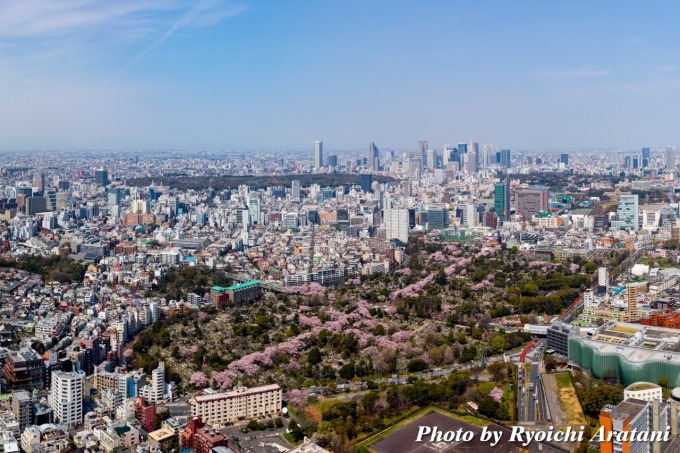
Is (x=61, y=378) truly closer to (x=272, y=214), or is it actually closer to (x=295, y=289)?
(x=295, y=289)

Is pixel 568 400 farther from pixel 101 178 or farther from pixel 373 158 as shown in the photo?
pixel 373 158

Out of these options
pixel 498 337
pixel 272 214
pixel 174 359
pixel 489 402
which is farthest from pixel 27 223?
pixel 489 402

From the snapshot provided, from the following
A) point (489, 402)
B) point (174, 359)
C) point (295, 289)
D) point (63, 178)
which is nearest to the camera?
point (489, 402)

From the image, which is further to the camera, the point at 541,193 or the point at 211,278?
the point at 541,193

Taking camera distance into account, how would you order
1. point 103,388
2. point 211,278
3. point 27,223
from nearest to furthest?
point 103,388
point 211,278
point 27,223

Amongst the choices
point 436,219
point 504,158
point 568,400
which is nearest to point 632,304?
point 568,400

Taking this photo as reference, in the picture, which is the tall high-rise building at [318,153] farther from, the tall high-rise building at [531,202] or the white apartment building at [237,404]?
the white apartment building at [237,404]
